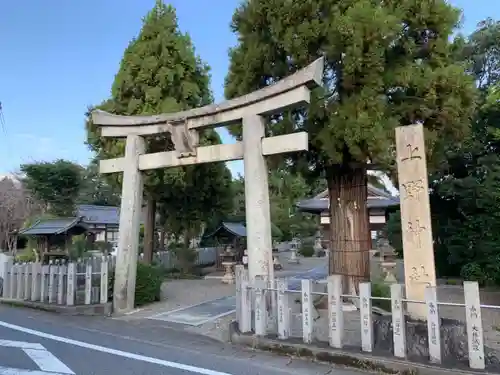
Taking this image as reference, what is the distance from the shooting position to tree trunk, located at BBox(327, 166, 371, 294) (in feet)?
29.8

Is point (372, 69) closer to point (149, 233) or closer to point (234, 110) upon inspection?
point (234, 110)

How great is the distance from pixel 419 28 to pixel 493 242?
8.02 meters

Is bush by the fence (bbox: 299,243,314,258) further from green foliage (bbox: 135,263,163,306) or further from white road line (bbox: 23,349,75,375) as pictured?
white road line (bbox: 23,349,75,375)

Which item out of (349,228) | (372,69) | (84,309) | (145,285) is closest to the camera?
(372,69)

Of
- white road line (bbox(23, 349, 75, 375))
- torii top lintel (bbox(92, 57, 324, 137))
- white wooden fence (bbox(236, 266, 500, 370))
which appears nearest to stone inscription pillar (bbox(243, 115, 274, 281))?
torii top lintel (bbox(92, 57, 324, 137))

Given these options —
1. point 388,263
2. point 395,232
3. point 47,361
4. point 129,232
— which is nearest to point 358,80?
point 129,232

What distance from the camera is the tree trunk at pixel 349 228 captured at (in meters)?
9.08

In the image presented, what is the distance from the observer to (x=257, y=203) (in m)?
7.82

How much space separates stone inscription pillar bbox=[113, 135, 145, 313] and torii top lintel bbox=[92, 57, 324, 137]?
0.46m

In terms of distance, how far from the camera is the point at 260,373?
5352 millimetres

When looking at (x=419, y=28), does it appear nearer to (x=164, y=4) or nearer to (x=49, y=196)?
(x=164, y=4)

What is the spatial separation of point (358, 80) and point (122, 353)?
6.57m

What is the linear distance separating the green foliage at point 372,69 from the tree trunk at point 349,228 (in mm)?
748

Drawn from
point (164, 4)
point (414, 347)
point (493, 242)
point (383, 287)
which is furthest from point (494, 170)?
point (164, 4)
